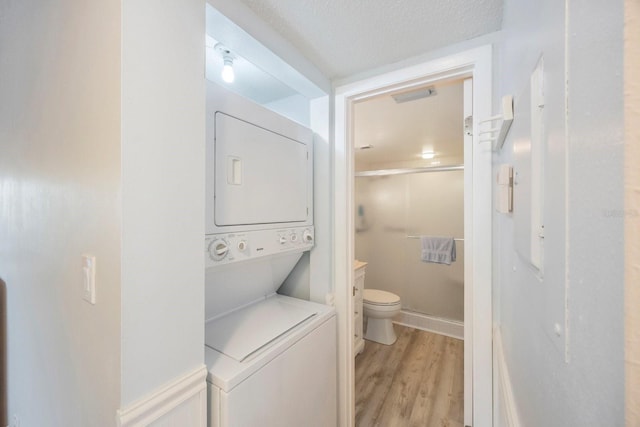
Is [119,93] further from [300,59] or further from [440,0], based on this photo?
[440,0]

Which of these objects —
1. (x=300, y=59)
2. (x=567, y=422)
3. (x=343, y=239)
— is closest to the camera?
(x=567, y=422)

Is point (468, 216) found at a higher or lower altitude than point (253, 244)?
higher

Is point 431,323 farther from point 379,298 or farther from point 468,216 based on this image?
point 468,216

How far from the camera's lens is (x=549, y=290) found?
43 centimetres

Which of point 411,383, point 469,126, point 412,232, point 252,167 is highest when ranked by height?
point 469,126

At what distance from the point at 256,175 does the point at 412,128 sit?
2.13m

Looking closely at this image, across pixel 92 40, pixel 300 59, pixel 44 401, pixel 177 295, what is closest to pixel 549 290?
pixel 177 295

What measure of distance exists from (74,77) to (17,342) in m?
1.35

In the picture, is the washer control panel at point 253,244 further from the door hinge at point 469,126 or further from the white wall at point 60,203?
the door hinge at point 469,126

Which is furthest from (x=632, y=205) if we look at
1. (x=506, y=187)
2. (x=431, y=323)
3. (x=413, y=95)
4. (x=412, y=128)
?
(x=431, y=323)

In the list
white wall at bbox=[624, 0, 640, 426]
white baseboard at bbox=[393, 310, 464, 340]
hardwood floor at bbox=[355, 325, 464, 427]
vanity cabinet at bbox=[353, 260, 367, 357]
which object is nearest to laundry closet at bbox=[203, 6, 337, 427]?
hardwood floor at bbox=[355, 325, 464, 427]

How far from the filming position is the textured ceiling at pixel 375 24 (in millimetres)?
1003

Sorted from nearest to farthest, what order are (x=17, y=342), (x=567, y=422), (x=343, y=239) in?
(x=567, y=422) → (x=17, y=342) → (x=343, y=239)

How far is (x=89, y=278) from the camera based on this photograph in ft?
2.41
